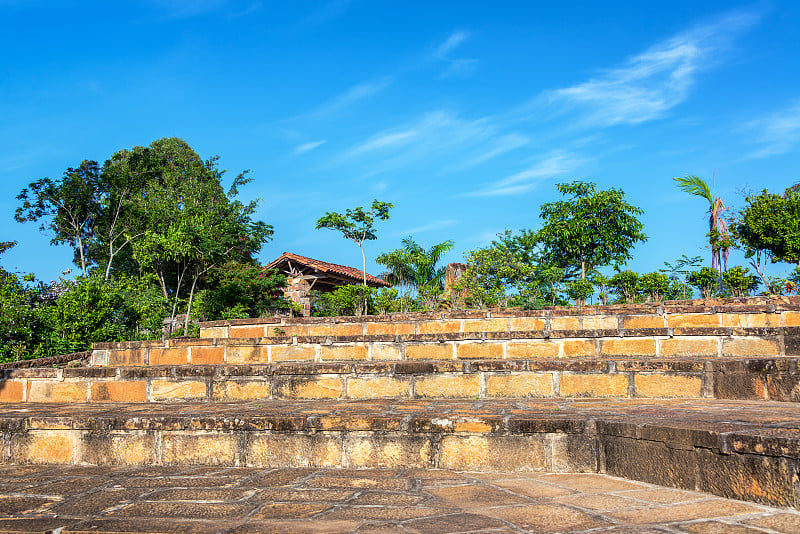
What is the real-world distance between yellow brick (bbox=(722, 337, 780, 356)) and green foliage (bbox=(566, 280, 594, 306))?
9.79 m

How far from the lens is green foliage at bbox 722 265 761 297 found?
1633 centimetres

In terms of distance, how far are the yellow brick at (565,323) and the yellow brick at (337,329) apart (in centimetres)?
303

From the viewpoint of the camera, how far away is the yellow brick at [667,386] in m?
4.82

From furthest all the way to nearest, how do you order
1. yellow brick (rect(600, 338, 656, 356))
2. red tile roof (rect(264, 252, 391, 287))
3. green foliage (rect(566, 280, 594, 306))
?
1. red tile roof (rect(264, 252, 391, 287))
2. green foliage (rect(566, 280, 594, 306))
3. yellow brick (rect(600, 338, 656, 356))

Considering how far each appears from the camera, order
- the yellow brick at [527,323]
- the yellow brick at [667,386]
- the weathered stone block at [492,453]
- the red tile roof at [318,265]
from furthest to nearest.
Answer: the red tile roof at [318,265] < the yellow brick at [527,323] < the yellow brick at [667,386] < the weathered stone block at [492,453]

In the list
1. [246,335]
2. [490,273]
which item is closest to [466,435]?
[246,335]

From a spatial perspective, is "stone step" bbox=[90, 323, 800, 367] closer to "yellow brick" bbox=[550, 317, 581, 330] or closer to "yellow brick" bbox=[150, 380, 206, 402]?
"yellow brick" bbox=[150, 380, 206, 402]

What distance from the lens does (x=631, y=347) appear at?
6445 mm

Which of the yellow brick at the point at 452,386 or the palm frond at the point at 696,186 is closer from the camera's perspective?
the yellow brick at the point at 452,386

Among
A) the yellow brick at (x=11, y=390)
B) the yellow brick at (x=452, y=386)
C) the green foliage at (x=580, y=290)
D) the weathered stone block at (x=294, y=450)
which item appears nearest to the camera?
the weathered stone block at (x=294, y=450)

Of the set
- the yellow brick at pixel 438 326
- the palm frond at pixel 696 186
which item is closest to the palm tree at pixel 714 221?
the palm frond at pixel 696 186

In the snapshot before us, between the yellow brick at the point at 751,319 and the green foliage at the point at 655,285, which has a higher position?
the green foliage at the point at 655,285

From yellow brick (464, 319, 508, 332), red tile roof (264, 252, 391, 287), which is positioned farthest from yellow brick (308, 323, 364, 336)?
red tile roof (264, 252, 391, 287)

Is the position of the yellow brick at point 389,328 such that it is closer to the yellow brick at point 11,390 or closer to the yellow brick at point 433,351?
the yellow brick at point 433,351
